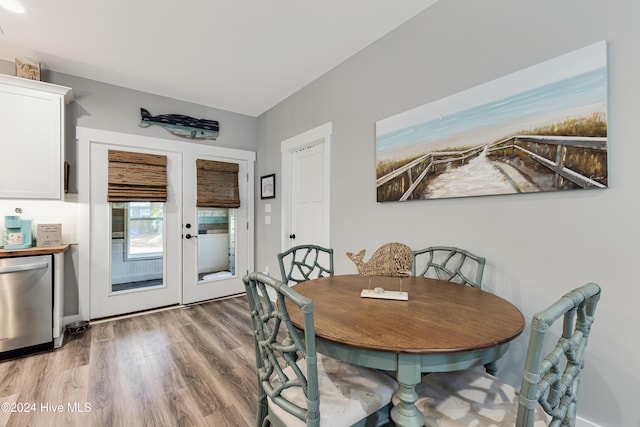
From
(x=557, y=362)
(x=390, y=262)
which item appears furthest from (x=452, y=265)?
(x=557, y=362)

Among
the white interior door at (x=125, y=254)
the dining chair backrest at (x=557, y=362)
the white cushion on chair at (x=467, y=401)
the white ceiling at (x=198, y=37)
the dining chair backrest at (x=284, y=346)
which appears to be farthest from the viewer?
the white interior door at (x=125, y=254)

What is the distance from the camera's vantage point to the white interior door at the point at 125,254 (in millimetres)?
3209

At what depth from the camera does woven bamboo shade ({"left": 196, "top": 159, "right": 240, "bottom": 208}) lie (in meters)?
3.87

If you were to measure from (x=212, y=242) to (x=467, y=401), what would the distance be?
→ 11.9ft

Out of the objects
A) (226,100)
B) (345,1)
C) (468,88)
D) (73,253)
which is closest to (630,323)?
(468,88)

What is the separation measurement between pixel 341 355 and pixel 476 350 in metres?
0.45

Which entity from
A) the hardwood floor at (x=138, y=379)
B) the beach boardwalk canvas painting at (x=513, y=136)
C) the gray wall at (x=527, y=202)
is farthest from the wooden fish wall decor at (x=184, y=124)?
the beach boardwalk canvas painting at (x=513, y=136)

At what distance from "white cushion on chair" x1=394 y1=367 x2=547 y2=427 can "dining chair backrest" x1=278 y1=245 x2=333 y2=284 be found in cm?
106

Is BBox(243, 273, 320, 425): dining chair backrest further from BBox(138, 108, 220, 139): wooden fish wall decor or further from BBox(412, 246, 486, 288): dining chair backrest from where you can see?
BBox(138, 108, 220, 139): wooden fish wall decor

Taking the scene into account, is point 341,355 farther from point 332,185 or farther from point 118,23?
point 118,23

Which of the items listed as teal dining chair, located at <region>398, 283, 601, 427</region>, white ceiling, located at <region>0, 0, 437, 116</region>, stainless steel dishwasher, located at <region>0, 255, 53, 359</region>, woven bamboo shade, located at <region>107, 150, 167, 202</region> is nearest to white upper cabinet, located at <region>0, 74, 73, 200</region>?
white ceiling, located at <region>0, 0, 437, 116</region>

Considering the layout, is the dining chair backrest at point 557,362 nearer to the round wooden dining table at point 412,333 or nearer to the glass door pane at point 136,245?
the round wooden dining table at point 412,333

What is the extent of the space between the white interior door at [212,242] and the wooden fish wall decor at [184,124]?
0.29 meters

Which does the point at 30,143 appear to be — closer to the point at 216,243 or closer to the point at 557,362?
the point at 216,243
